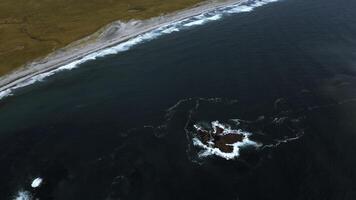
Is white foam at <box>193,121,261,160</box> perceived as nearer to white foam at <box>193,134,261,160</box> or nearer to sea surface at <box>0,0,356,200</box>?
white foam at <box>193,134,261,160</box>

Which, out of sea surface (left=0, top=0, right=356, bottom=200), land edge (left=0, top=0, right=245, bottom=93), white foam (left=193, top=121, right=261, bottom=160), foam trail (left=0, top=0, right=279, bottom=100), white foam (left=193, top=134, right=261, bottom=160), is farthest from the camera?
land edge (left=0, top=0, right=245, bottom=93)

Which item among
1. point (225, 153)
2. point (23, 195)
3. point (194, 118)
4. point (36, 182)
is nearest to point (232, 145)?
point (225, 153)

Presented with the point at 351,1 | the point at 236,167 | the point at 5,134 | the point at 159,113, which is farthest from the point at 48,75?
the point at 351,1

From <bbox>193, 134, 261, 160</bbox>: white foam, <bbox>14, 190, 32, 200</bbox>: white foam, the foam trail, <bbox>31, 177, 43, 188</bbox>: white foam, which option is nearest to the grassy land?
the foam trail

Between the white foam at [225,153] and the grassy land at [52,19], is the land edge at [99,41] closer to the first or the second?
the grassy land at [52,19]

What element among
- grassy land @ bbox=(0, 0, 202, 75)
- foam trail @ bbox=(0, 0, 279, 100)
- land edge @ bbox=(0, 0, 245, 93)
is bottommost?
foam trail @ bbox=(0, 0, 279, 100)

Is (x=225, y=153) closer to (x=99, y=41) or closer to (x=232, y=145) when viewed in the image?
(x=232, y=145)

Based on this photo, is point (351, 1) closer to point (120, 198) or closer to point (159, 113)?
point (159, 113)

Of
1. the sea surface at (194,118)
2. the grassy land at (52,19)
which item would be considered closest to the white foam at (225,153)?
the sea surface at (194,118)
